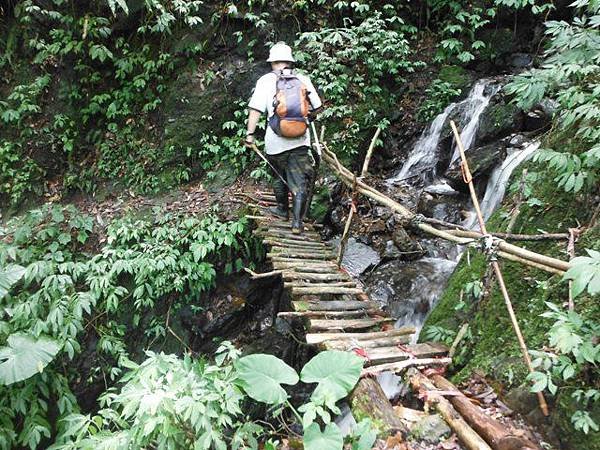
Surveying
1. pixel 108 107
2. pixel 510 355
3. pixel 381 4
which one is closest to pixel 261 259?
pixel 510 355

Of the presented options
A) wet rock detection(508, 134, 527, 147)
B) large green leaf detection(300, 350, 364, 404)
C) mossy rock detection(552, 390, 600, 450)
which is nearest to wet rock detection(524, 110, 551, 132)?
wet rock detection(508, 134, 527, 147)

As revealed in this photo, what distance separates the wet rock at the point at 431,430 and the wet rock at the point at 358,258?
341 cm

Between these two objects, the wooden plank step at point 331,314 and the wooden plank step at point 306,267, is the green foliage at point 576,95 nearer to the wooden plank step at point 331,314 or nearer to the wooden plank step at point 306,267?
the wooden plank step at point 331,314

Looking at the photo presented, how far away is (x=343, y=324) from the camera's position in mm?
3881

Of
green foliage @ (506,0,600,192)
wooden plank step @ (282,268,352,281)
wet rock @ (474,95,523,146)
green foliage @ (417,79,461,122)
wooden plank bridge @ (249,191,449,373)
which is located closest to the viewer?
green foliage @ (506,0,600,192)

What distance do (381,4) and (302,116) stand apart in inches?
198

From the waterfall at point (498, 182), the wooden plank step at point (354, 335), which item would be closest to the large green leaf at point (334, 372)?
the wooden plank step at point (354, 335)

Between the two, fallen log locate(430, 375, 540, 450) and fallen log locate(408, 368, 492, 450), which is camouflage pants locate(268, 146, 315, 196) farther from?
fallen log locate(430, 375, 540, 450)

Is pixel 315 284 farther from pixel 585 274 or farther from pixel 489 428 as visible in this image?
pixel 585 274

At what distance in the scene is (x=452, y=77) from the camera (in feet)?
27.4

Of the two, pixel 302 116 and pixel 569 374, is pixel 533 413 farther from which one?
pixel 302 116

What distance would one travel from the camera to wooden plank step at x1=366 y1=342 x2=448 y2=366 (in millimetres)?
3180

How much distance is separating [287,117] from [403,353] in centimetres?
295

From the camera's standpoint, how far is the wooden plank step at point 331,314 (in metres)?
3.93
